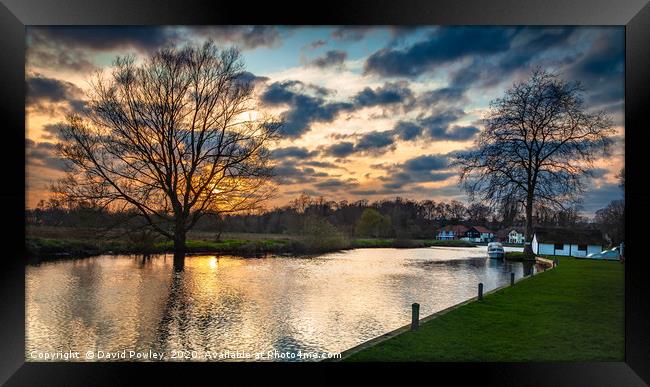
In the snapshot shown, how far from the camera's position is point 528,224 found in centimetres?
611

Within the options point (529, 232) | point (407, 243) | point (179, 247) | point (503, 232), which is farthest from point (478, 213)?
point (179, 247)

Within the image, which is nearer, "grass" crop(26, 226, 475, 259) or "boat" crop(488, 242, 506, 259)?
"grass" crop(26, 226, 475, 259)

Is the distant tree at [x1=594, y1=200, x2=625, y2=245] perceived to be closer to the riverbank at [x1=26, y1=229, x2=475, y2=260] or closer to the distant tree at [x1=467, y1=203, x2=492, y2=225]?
the distant tree at [x1=467, y1=203, x2=492, y2=225]

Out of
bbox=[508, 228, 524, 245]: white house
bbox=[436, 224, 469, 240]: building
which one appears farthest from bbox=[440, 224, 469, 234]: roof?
bbox=[508, 228, 524, 245]: white house

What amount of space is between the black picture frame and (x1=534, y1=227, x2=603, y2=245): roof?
97cm

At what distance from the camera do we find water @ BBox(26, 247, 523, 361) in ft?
14.7

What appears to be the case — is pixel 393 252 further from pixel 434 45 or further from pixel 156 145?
pixel 156 145

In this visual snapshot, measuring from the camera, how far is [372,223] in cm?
587

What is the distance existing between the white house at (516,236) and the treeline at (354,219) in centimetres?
13

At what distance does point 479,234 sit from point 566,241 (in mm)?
1369

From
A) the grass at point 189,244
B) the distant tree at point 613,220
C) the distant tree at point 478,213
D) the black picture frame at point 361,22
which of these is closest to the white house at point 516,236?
the distant tree at point 478,213

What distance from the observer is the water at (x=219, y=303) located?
4.49 meters

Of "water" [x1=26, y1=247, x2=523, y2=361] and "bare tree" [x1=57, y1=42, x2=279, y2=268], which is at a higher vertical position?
"bare tree" [x1=57, y1=42, x2=279, y2=268]

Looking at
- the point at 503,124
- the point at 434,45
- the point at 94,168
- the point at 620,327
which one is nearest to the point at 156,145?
the point at 94,168
